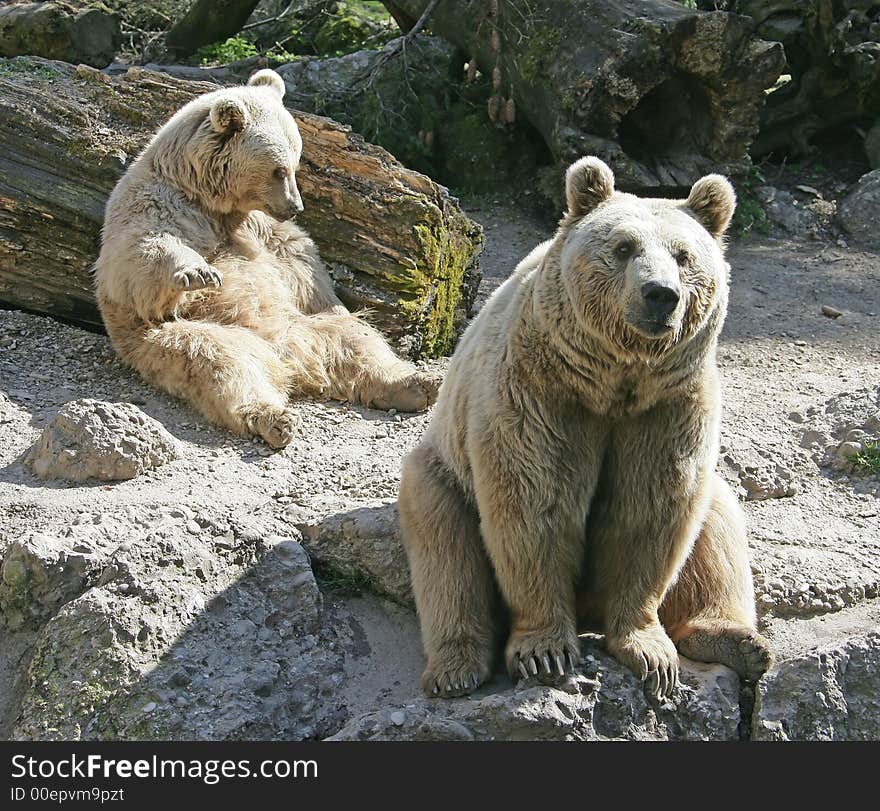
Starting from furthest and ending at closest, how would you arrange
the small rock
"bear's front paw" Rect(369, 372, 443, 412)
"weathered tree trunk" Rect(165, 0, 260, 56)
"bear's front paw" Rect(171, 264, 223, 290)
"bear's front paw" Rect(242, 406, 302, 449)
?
"weathered tree trunk" Rect(165, 0, 260, 56) < "bear's front paw" Rect(369, 372, 443, 412) < "bear's front paw" Rect(171, 264, 223, 290) < "bear's front paw" Rect(242, 406, 302, 449) < the small rock

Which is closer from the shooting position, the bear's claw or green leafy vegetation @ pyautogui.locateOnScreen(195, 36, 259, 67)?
the bear's claw

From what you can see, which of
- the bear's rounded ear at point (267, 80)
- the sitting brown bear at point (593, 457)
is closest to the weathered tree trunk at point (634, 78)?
the bear's rounded ear at point (267, 80)

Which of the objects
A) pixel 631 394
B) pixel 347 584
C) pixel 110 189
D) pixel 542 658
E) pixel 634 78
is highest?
pixel 634 78

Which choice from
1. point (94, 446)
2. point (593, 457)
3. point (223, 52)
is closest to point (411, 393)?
point (94, 446)

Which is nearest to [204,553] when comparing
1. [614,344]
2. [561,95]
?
[614,344]

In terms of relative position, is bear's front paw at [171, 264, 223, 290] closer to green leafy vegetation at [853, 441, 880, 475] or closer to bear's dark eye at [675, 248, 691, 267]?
bear's dark eye at [675, 248, 691, 267]

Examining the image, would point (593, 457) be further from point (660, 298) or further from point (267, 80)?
point (267, 80)

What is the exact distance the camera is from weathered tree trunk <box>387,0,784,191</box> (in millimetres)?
9375

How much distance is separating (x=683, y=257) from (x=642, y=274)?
0.94ft

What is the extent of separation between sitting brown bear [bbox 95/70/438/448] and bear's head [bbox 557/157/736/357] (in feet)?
10.3

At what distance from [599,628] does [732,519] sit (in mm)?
727

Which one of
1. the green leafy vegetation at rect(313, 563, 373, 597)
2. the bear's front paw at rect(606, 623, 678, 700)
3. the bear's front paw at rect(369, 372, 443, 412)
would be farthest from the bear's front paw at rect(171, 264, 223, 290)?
the bear's front paw at rect(606, 623, 678, 700)

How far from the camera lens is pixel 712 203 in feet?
14.5

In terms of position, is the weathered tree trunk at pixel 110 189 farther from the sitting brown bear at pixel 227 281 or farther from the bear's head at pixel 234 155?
the bear's head at pixel 234 155
